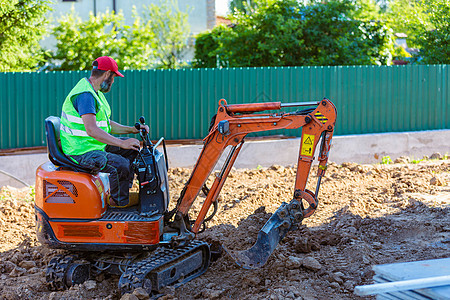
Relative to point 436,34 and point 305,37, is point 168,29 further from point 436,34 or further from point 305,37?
point 436,34

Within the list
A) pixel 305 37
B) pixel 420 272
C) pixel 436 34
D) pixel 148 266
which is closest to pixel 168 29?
pixel 305 37

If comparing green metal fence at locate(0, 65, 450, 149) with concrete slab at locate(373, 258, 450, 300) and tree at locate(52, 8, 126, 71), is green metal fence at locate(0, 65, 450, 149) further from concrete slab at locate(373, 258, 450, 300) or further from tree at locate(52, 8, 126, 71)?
concrete slab at locate(373, 258, 450, 300)

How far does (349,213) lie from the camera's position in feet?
25.2

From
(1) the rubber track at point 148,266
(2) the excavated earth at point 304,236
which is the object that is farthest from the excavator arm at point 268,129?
(2) the excavated earth at point 304,236

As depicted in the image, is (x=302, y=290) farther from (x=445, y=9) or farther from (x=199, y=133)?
(x=445, y=9)

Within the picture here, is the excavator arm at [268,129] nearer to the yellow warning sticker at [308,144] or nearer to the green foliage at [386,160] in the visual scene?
the yellow warning sticker at [308,144]

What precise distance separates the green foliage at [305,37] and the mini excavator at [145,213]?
37.5ft

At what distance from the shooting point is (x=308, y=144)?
17.7 ft

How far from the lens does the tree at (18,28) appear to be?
522 inches

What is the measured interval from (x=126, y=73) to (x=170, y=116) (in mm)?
1292

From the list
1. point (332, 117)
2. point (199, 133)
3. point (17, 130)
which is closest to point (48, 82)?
point (17, 130)

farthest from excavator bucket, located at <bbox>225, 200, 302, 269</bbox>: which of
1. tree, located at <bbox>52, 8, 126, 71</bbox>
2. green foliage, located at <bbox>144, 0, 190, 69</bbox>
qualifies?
green foliage, located at <bbox>144, 0, 190, 69</bbox>

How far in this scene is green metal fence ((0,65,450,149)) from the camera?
1088 centimetres

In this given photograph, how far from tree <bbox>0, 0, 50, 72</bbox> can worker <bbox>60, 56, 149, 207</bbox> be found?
333 inches
